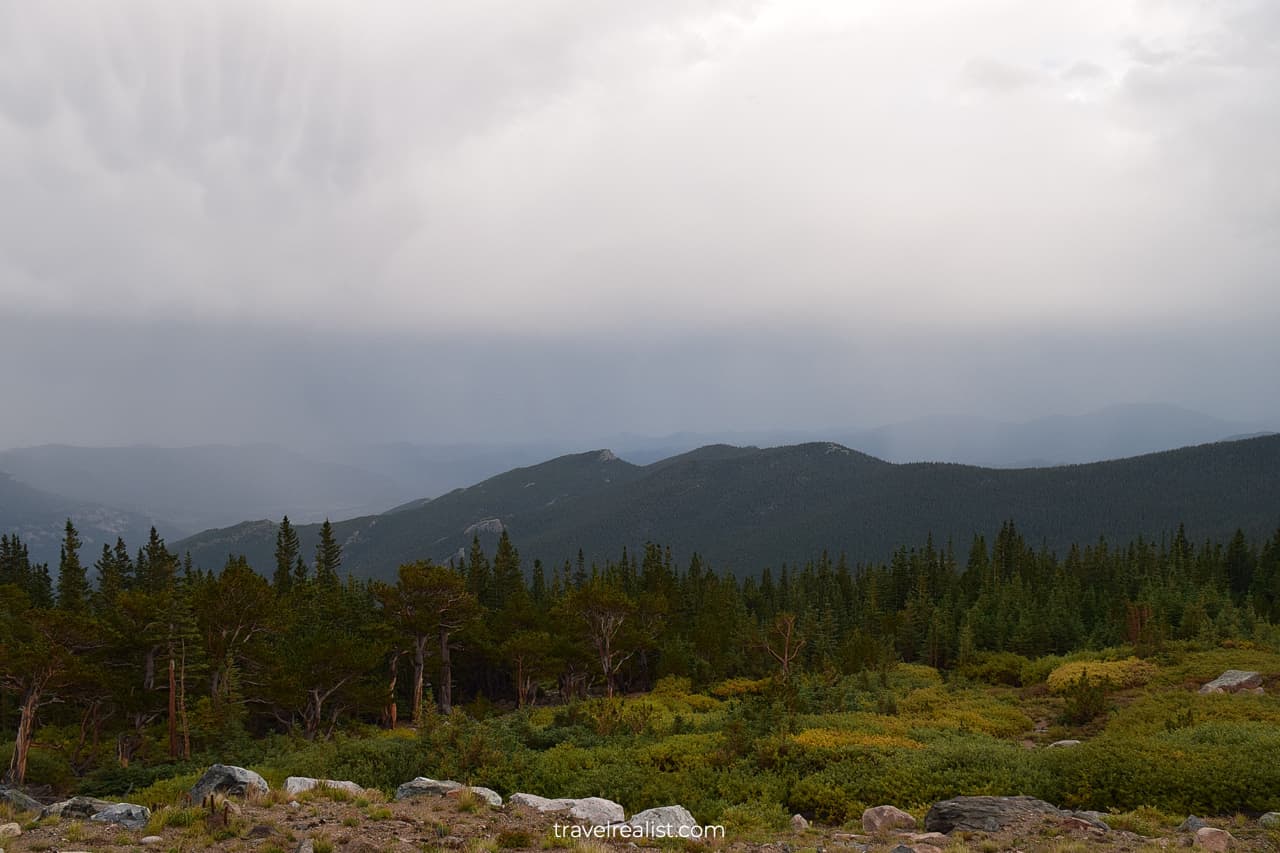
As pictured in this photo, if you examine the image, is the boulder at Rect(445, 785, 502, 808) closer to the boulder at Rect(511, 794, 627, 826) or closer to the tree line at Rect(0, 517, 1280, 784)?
the boulder at Rect(511, 794, 627, 826)

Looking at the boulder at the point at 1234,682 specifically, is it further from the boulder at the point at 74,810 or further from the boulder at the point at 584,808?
the boulder at the point at 74,810

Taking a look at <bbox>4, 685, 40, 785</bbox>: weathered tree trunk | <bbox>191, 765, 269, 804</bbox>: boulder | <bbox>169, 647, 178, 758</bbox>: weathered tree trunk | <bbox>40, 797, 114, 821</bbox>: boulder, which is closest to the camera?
<bbox>40, 797, 114, 821</bbox>: boulder

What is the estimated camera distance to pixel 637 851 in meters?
13.5

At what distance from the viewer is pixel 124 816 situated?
1521 centimetres

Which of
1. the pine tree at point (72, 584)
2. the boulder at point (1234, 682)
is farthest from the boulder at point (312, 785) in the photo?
the pine tree at point (72, 584)

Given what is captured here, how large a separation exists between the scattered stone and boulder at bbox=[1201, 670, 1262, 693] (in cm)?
2084

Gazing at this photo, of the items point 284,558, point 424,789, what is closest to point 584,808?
point 424,789

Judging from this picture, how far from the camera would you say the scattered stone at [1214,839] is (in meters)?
12.9

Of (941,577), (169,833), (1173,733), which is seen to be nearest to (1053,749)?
(1173,733)

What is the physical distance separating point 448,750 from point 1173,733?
21.8 meters

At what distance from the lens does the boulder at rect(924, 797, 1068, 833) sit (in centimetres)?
1479

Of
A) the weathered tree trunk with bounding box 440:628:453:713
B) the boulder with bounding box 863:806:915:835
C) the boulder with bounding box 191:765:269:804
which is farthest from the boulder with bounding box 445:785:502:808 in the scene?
the weathered tree trunk with bounding box 440:628:453:713

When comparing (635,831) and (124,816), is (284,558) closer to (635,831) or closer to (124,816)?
→ (124,816)

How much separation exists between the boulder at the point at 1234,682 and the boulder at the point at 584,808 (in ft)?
91.0
